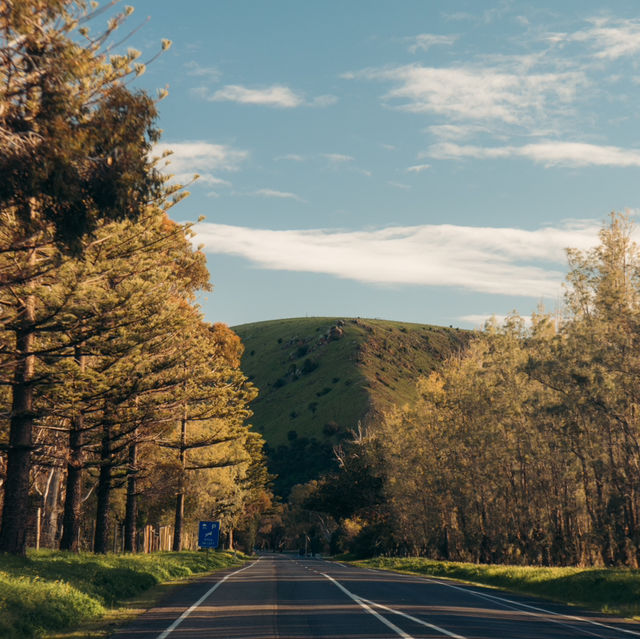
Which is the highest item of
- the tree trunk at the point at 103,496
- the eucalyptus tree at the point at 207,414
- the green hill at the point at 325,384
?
the green hill at the point at 325,384

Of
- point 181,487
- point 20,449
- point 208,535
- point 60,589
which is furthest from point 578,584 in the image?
point 208,535

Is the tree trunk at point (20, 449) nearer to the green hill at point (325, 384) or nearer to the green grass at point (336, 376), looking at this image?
the green hill at point (325, 384)

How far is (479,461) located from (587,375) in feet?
49.2

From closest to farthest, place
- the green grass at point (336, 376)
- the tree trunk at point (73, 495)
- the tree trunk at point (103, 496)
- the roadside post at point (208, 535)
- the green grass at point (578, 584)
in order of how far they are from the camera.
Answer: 1. the green grass at point (578, 584)
2. the tree trunk at point (73, 495)
3. the tree trunk at point (103, 496)
4. the roadside post at point (208, 535)
5. the green grass at point (336, 376)

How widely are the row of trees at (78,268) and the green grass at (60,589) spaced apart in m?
2.21

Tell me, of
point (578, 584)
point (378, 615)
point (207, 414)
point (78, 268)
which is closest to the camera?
point (378, 615)

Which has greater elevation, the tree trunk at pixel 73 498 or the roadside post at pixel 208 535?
the tree trunk at pixel 73 498

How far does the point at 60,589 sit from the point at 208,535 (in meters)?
36.0

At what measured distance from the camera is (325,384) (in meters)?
163

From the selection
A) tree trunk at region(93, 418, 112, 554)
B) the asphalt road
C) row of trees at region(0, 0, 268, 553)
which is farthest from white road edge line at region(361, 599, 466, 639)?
tree trunk at region(93, 418, 112, 554)

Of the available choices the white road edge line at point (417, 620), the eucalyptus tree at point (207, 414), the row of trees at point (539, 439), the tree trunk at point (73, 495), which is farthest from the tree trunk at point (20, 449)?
the row of trees at point (539, 439)

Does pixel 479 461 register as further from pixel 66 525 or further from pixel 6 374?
pixel 6 374

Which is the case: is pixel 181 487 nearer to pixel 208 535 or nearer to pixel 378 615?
pixel 208 535

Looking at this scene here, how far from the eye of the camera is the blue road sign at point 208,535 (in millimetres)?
50375
